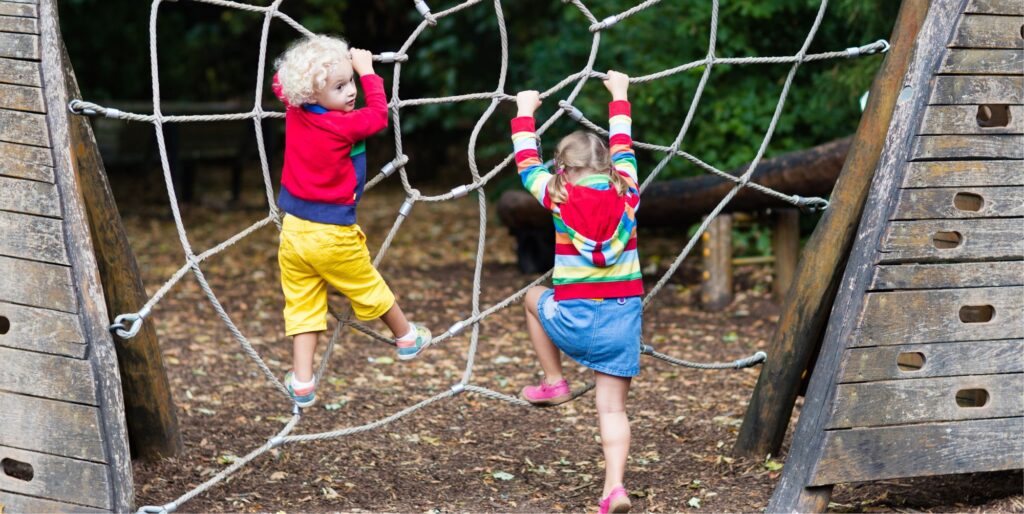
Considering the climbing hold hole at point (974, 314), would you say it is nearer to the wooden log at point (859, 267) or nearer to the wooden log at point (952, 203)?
the wooden log at point (952, 203)

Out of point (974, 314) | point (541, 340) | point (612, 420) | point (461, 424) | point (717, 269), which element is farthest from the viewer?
point (717, 269)

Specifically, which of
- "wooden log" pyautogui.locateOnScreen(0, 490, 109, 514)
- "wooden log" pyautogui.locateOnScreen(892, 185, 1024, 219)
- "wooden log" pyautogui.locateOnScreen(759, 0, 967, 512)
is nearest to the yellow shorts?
"wooden log" pyautogui.locateOnScreen(0, 490, 109, 514)

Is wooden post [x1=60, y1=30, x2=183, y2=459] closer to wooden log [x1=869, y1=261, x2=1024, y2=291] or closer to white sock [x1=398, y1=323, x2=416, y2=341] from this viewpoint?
white sock [x1=398, y1=323, x2=416, y2=341]

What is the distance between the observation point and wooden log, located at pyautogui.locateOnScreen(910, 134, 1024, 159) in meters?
3.19

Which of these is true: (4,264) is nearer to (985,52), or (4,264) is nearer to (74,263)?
(74,263)

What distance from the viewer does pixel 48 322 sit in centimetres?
298

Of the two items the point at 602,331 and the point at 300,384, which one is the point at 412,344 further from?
the point at 602,331

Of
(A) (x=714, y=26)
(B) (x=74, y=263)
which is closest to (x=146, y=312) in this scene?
(B) (x=74, y=263)

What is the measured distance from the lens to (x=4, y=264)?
3.01 meters

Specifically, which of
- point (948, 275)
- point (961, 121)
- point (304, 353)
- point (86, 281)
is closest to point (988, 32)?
point (961, 121)

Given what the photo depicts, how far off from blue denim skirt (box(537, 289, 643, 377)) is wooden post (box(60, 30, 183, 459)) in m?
1.29

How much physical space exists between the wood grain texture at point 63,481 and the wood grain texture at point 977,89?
2.48m

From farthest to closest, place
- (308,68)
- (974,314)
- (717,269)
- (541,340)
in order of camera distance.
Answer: (717,269) < (974,314) < (541,340) < (308,68)

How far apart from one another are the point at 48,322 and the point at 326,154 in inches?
33.3
